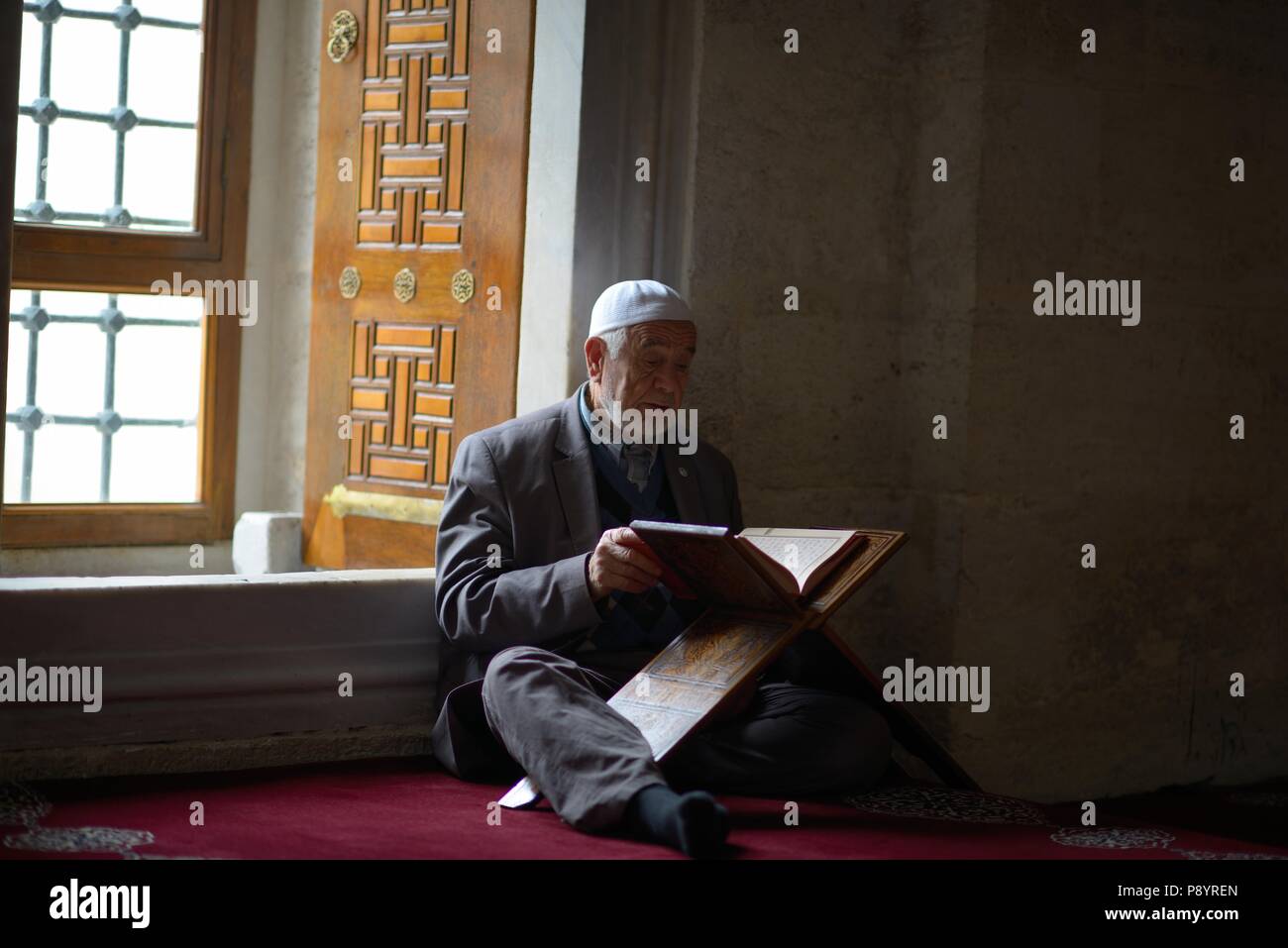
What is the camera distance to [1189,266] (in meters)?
4.65

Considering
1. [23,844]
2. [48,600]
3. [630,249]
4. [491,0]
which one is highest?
[491,0]

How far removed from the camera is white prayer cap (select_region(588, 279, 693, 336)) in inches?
135

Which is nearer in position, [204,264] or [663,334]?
[663,334]

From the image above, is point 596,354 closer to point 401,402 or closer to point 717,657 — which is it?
point 717,657

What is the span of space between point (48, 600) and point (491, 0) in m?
2.19

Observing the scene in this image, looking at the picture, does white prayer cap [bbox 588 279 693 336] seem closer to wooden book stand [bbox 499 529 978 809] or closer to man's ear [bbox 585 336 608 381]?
man's ear [bbox 585 336 608 381]

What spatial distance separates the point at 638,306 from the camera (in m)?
3.44

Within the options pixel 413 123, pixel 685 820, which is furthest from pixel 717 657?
pixel 413 123

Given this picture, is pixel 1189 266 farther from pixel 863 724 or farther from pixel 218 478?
pixel 218 478
